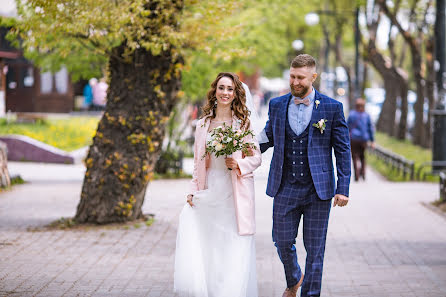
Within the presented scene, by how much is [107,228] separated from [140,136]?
136 centimetres

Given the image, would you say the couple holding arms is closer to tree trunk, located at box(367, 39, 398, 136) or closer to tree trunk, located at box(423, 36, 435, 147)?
tree trunk, located at box(423, 36, 435, 147)

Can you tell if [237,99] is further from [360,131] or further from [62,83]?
[62,83]

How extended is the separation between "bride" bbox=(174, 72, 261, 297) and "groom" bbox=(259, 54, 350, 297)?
311 mm

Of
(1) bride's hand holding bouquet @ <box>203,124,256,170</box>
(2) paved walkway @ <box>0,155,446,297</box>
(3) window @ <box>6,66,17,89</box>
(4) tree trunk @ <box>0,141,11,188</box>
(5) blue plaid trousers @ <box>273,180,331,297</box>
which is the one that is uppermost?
(3) window @ <box>6,66,17,89</box>

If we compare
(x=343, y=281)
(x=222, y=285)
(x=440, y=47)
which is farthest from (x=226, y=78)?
(x=440, y=47)

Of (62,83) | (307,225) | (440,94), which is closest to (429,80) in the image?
(440,94)

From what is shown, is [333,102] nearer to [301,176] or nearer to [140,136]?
[301,176]

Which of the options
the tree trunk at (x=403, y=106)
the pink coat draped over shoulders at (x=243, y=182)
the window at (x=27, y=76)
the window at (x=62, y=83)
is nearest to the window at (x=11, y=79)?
the window at (x=27, y=76)

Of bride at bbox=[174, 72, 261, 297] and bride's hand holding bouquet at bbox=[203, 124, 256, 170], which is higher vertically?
bride's hand holding bouquet at bbox=[203, 124, 256, 170]

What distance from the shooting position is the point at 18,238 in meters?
10.2

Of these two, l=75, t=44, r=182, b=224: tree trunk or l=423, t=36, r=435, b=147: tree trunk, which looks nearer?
l=75, t=44, r=182, b=224: tree trunk

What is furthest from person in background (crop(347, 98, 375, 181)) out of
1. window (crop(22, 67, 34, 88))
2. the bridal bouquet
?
window (crop(22, 67, 34, 88))

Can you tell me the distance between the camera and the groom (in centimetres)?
606

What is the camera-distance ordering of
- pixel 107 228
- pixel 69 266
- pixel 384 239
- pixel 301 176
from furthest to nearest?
pixel 107 228, pixel 384 239, pixel 69 266, pixel 301 176
